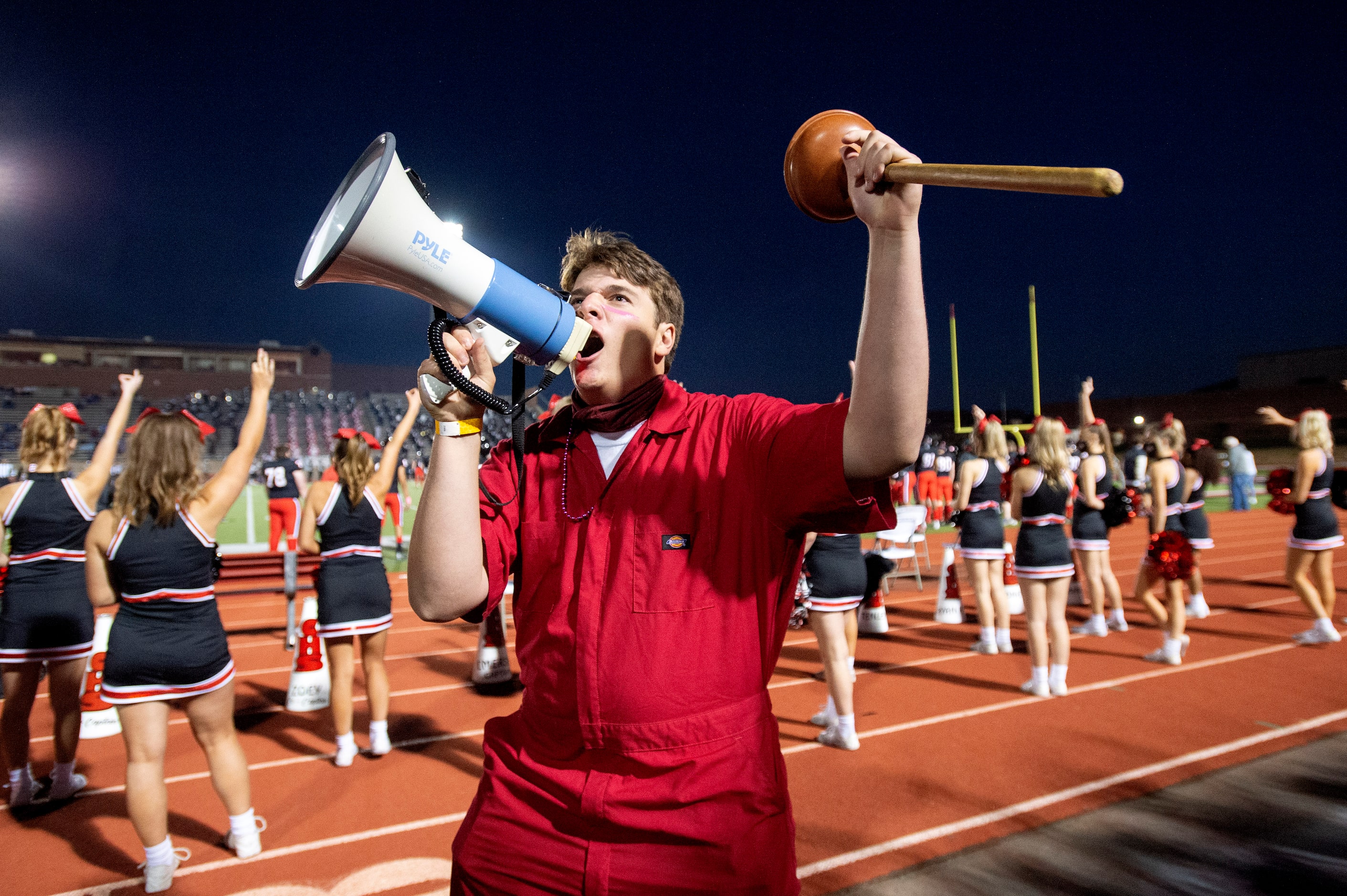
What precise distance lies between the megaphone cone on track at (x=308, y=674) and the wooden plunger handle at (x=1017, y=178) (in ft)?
20.0

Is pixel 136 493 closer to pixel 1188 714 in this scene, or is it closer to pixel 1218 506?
pixel 1188 714

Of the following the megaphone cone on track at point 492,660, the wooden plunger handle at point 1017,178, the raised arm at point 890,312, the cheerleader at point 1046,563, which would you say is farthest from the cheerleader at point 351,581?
the cheerleader at point 1046,563

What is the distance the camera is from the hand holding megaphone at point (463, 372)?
1.42m

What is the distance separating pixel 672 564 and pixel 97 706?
6385mm

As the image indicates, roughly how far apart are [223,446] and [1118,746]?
45988 mm

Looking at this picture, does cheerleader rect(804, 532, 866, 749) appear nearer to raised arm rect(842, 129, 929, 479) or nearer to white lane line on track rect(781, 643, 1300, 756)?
white lane line on track rect(781, 643, 1300, 756)

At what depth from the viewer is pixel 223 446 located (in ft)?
133

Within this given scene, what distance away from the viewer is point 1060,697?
5.74 meters

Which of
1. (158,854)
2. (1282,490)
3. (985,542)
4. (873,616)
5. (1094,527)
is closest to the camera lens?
(158,854)

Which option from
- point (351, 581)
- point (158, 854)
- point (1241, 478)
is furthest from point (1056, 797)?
point (1241, 478)

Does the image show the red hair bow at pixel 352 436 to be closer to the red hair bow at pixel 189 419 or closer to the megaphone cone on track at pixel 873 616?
the red hair bow at pixel 189 419

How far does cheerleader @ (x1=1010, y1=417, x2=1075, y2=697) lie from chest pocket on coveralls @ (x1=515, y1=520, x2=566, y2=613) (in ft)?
17.7

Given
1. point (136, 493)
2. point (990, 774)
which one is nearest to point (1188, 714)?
point (990, 774)

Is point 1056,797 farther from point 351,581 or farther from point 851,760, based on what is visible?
point 351,581
